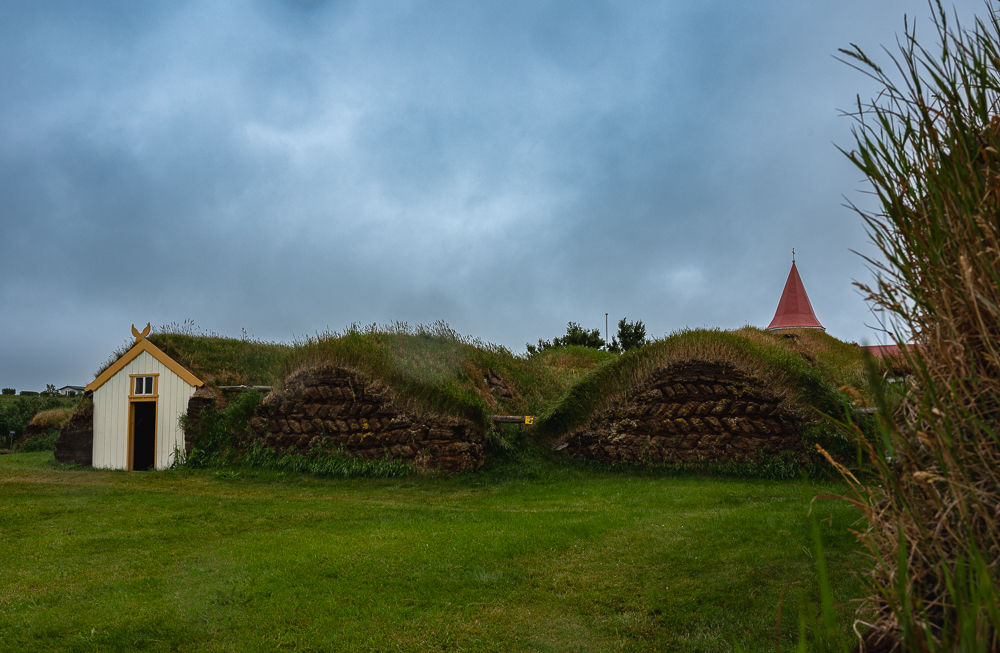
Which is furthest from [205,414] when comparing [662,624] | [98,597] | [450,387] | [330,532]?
[662,624]

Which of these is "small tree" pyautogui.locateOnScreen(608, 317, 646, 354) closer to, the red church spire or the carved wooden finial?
the red church spire

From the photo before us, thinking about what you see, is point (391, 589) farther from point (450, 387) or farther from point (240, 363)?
point (240, 363)

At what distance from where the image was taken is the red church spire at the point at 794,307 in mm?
35938

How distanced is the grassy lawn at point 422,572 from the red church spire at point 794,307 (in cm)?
2885

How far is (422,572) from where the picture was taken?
596 centimetres

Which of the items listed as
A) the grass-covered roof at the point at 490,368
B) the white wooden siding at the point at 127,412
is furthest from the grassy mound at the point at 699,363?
the white wooden siding at the point at 127,412

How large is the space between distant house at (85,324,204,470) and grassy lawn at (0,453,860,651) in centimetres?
534

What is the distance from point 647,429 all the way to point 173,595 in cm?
983

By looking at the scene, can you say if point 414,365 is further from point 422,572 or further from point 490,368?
point 422,572

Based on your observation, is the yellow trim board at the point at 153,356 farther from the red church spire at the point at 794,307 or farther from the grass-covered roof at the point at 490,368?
the red church spire at the point at 794,307

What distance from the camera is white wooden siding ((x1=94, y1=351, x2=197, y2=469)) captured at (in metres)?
15.8

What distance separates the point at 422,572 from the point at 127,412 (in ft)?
46.6

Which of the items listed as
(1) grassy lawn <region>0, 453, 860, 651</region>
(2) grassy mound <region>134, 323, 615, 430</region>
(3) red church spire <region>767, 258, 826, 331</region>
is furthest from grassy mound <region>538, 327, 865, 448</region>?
(3) red church spire <region>767, 258, 826, 331</region>

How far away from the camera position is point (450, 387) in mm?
→ 13547
